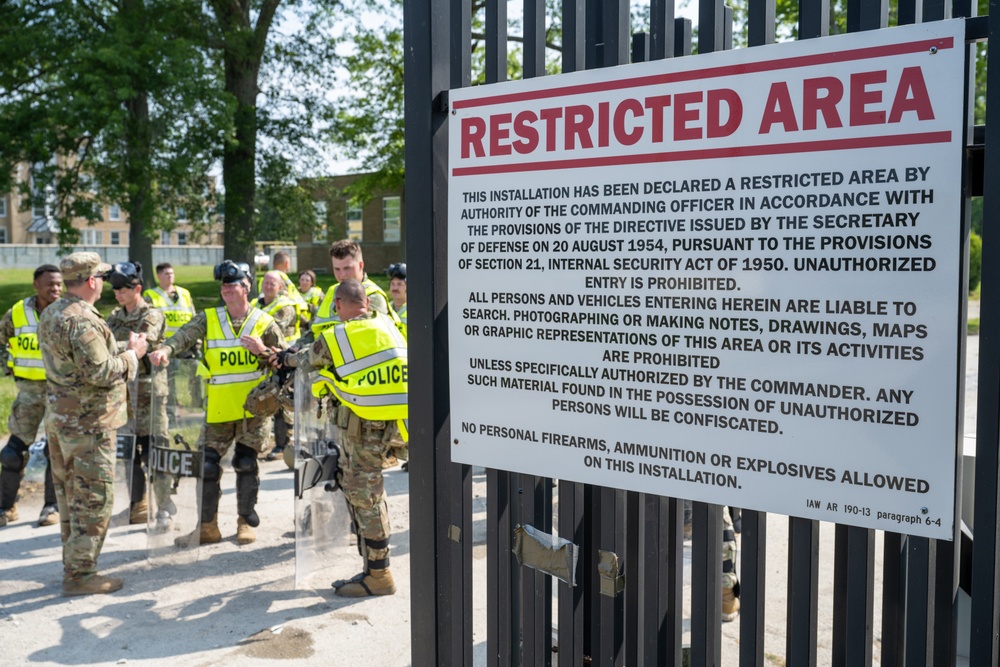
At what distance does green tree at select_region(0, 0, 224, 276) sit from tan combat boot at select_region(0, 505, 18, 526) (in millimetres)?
11807

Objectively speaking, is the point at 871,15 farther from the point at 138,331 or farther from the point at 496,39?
the point at 138,331

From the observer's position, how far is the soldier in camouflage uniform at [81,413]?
588cm

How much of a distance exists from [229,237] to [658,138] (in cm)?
2071

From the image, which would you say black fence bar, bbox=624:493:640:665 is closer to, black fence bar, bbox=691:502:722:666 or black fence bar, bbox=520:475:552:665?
black fence bar, bbox=691:502:722:666

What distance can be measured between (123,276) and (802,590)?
7.09 m

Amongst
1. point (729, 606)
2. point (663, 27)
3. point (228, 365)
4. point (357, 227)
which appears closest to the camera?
point (663, 27)

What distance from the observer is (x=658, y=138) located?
2.33 metres

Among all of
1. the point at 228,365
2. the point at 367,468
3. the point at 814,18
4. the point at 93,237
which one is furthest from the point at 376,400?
the point at 93,237

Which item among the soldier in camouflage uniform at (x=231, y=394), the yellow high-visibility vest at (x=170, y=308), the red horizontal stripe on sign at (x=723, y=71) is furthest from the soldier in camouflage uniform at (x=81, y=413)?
the yellow high-visibility vest at (x=170, y=308)

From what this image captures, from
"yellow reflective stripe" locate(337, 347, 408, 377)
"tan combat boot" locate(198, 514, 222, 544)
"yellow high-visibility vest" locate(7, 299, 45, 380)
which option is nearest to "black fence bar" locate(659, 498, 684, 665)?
"yellow reflective stripe" locate(337, 347, 408, 377)

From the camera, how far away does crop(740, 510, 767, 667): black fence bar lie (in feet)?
7.48

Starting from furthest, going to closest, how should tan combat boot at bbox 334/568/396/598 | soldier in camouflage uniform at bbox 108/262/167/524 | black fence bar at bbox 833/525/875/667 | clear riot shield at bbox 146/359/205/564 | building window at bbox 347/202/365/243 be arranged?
1. building window at bbox 347/202/365/243
2. soldier in camouflage uniform at bbox 108/262/167/524
3. clear riot shield at bbox 146/359/205/564
4. tan combat boot at bbox 334/568/396/598
5. black fence bar at bbox 833/525/875/667

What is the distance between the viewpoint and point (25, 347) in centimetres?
752

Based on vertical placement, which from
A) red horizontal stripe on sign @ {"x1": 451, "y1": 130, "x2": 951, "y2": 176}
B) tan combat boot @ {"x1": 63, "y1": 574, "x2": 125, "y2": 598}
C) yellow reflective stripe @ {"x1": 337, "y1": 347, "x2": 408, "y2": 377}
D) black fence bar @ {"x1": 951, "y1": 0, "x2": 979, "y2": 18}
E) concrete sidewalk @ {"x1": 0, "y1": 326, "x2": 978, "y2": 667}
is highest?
black fence bar @ {"x1": 951, "y1": 0, "x2": 979, "y2": 18}
